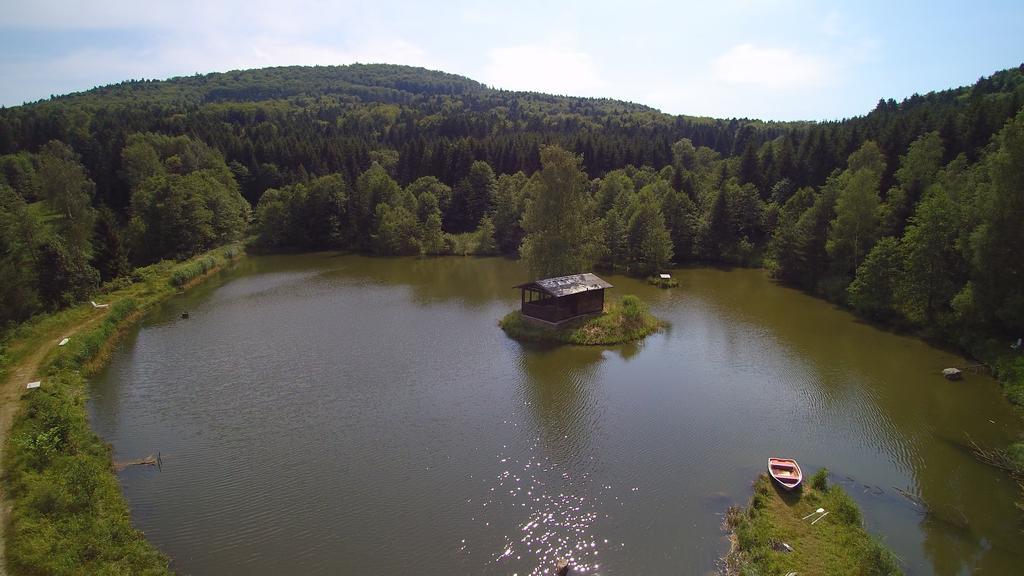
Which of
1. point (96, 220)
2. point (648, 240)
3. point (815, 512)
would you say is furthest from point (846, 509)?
point (96, 220)

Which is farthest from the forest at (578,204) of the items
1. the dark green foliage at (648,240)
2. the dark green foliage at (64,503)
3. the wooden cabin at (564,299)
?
the dark green foliage at (64,503)

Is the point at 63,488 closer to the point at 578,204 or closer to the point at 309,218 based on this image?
the point at 578,204

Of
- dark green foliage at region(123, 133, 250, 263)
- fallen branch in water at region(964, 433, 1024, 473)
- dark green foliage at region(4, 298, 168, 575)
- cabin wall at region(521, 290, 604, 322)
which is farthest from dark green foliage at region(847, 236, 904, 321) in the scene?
dark green foliage at region(123, 133, 250, 263)

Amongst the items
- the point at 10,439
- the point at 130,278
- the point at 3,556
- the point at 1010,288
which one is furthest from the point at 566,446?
the point at 130,278

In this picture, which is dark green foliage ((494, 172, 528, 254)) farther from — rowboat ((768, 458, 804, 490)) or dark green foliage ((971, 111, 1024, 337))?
rowboat ((768, 458, 804, 490))

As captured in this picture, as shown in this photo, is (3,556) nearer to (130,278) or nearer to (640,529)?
(640,529)

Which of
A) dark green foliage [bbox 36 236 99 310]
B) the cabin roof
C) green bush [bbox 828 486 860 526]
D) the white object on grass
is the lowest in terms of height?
the white object on grass

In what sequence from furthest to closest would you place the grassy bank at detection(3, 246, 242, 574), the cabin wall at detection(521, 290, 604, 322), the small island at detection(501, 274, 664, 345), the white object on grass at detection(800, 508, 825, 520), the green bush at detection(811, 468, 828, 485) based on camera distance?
the cabin wall at detection(521, 290, 604, 322) → the small island at detection(501, 274, 664, 345) → the green bush at detection(811, 468, 828, 485) → the white object on grass at detection(800, 508, 825, 520) → the grassy bank at detection(3, 246, 242, 574)
